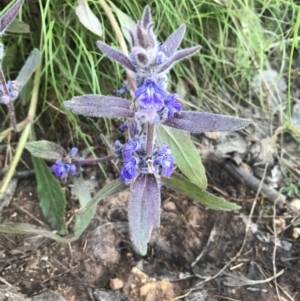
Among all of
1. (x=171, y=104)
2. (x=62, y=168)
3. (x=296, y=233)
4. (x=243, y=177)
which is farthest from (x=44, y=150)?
(x=296, y=233)

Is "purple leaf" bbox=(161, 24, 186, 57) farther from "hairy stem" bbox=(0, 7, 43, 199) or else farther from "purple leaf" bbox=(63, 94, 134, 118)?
"hairy stem" bbox=(0, 7, 43, 199)

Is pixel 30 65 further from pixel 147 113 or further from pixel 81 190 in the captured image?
pixel 147 113

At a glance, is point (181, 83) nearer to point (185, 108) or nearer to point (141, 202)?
point (185, 108)

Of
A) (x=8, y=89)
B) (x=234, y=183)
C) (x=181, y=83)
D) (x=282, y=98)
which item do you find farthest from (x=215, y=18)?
(x=8, y=89)

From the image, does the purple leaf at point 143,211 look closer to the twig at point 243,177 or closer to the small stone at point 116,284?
the small stone at point 116,284

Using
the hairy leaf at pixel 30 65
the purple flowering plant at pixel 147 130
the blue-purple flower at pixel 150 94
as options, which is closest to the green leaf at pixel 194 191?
the purple flowering plant at pixel 147 130

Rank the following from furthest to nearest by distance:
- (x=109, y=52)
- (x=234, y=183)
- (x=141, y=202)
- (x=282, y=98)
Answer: (x=282, y=98) → (x=234, y=183) → (x=141, y=202) → (x=109, y=52)
